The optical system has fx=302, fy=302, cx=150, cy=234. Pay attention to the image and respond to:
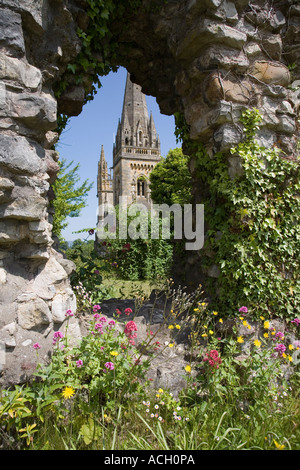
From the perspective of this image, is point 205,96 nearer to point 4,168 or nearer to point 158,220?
point 4,168

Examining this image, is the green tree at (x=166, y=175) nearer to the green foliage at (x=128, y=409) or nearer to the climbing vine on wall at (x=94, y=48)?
the climbing vine on wall at (x=94, y=48)

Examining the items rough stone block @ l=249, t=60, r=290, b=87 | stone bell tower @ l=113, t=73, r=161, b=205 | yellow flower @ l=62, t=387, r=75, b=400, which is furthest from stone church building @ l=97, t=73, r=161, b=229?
yellow flower @ l=62, t=387, r=75, b=400

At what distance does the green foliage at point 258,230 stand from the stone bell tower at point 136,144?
132ft

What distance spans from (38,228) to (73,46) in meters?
1.92

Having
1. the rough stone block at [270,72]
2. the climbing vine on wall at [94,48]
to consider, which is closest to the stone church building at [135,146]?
the climbing vine on wall at [94,48]

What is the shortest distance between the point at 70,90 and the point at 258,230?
102 inches

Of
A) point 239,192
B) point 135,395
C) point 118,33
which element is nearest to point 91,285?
point 135,395

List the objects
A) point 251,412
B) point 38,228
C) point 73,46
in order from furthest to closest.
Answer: point 73,46 < point 38,228 < point 251,412

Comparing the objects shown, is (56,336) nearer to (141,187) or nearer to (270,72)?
(270,72)

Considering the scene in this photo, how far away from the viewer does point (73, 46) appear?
3.04 m

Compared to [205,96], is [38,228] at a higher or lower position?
lower

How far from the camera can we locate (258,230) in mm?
3137

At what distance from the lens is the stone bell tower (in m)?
43.4

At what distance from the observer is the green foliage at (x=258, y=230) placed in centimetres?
310
